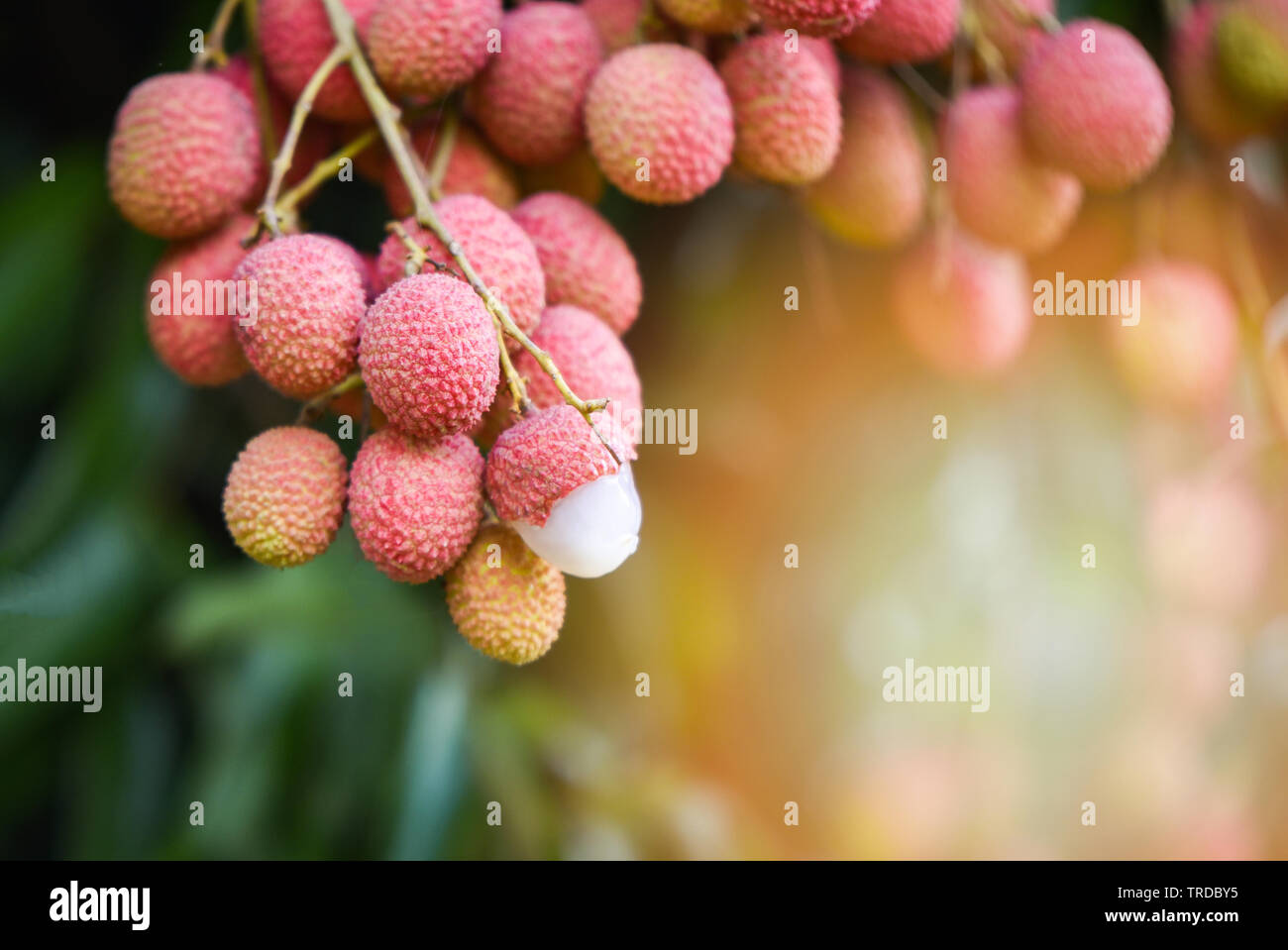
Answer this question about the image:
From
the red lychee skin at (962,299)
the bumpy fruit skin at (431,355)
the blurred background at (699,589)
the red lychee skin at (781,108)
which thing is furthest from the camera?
the blurred background at (699,589)

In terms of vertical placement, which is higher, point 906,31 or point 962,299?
point 906,31

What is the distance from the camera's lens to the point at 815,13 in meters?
0.38

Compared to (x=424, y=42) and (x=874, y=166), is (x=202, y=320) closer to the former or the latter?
(x=424, y=42)

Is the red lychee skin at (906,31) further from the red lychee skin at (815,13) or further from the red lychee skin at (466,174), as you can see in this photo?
the red lychee skin at (466,174)

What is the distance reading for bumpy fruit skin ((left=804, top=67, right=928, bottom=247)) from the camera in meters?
0.52

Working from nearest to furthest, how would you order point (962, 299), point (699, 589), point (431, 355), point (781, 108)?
1. point (431, 355)
2. point (781, 108)
3. point (962, 299)
4. point (699, 589)

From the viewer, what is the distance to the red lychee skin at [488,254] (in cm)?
39

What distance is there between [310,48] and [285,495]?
8.1 inches

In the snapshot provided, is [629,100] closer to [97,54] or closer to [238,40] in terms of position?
[238,40]

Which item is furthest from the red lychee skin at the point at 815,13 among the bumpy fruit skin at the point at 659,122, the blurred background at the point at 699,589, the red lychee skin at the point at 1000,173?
the blurred background at the point at 699,589

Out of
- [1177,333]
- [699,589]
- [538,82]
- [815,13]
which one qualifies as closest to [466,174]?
[538,82]

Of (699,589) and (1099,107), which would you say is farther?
(699,589)
